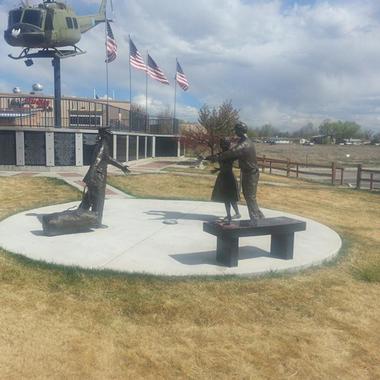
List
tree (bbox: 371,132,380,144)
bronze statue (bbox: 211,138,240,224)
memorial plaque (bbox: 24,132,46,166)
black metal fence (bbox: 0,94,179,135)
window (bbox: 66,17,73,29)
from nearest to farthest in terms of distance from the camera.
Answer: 1. bronze statue (bbox: 211,138,240,224)
2. memorial plaque (bbox: 24,132,46,166)
3. window (bbox: 66,17,73,29)
4. black metal fence (bbox: 0,94,179,135)
5. tree (bbox: 371,132,380,144)

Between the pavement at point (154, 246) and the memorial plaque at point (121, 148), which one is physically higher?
the memorial plaque at point (121, 148)

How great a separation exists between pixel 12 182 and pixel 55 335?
1302cm

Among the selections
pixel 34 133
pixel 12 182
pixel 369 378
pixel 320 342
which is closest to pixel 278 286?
pixel 320 342

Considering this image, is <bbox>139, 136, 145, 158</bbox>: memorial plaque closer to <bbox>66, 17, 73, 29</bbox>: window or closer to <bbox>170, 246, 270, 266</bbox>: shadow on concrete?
<bbox>66, 17, 73, 29</bbox>: window

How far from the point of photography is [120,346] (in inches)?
160

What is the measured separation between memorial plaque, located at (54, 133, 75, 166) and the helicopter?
5.93 meters

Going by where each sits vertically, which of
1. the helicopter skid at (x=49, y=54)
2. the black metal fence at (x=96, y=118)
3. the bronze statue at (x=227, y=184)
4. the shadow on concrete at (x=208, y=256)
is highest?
the helicopter skid at (x=49, y=54)

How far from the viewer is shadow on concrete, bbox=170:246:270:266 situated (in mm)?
6531

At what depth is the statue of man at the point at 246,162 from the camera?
7.31 meters

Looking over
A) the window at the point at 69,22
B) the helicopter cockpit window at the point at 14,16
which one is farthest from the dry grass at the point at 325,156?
the helicopter cockpit window at the point at 14,16

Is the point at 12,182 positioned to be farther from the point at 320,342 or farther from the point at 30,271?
the point at 320,342

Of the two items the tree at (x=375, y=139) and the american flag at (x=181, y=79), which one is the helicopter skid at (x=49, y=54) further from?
the tree at (x=375, y=139)

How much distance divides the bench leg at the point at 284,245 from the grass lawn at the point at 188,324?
486 millimetres

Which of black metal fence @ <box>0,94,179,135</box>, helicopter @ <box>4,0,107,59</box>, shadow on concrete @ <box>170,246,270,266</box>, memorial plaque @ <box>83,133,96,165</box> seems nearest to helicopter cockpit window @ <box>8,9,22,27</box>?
helicopter @ <box>4,0,107,59</box>
